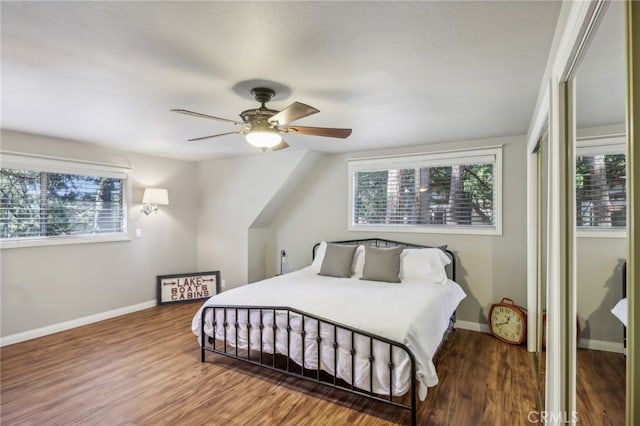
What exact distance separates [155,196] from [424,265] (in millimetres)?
3909

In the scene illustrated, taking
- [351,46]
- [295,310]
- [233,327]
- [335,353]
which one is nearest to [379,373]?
[335,353]

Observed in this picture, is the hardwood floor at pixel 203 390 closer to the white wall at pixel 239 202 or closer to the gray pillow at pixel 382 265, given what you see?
the gray pillow at pixel 382 265

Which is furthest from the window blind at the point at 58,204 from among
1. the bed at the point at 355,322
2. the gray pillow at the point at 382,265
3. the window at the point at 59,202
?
the gray pillow at the point at 382,265

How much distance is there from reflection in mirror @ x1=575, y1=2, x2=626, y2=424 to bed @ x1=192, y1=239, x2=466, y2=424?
1.16 metres

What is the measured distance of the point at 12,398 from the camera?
2.58 meters

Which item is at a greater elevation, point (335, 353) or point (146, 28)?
point (146, 28)

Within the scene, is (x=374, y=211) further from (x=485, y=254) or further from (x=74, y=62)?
(x=74, y=62)

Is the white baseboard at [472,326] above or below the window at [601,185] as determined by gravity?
below

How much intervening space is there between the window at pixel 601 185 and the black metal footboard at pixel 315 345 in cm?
144

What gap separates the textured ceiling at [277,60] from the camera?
152 centimetres

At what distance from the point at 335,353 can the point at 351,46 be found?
6.94 feet

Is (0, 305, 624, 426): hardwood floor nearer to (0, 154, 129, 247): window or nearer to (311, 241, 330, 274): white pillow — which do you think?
(0, 154, 129, 247): window

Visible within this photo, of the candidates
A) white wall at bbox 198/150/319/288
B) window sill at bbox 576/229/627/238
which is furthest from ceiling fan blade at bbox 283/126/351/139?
white wall at bbox 198/150/319/288

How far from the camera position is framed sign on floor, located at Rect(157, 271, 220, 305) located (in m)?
5.16
